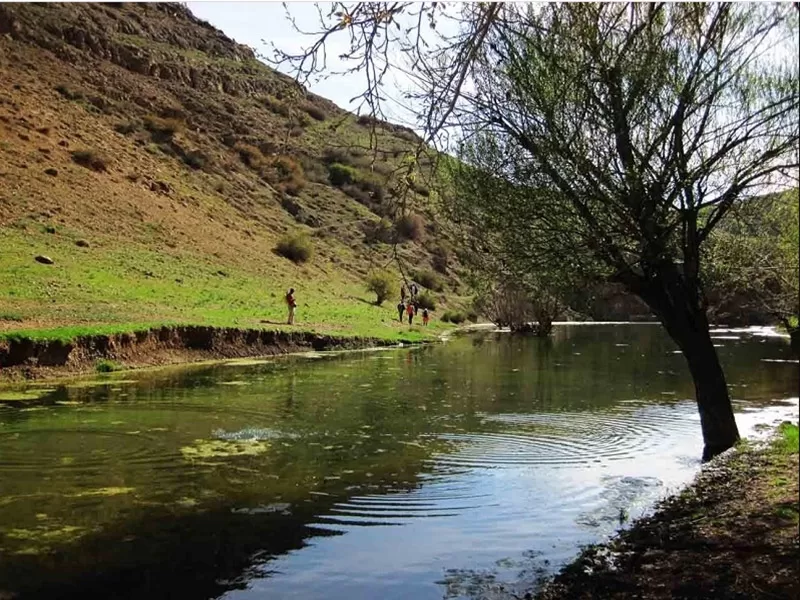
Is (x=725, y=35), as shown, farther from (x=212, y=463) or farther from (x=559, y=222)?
(x=212, y=463)

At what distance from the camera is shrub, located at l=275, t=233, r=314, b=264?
5678cm

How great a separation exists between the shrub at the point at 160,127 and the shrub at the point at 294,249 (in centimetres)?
1362

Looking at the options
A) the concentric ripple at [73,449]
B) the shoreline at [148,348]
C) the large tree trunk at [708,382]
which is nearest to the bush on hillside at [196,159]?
the shoreline at [148,348]

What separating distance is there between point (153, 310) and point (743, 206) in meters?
25.2

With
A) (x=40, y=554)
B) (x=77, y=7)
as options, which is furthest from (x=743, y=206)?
(x=77, y=7)

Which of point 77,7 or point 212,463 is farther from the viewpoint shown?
point 77,7

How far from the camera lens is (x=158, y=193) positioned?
5253 centimetres

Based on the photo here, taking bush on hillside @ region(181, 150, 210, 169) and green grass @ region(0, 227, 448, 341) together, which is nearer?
green grass @ region(0, 227, 448, 341)

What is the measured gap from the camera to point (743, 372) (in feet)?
87.8

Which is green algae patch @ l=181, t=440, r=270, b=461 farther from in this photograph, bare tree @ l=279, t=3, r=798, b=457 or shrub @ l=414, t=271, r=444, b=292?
shrub @ l=414, t=271, r=444, b=292

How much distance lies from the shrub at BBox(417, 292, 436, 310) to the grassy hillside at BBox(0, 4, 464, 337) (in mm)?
3589

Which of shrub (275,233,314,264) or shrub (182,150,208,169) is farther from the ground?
shrub (182,150,208,169)

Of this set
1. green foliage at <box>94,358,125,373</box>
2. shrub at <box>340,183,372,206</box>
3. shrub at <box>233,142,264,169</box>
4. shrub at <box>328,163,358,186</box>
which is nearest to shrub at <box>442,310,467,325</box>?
shrub at <box>340,183,372,206</box>

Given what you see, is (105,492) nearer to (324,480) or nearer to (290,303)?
(324,480)
